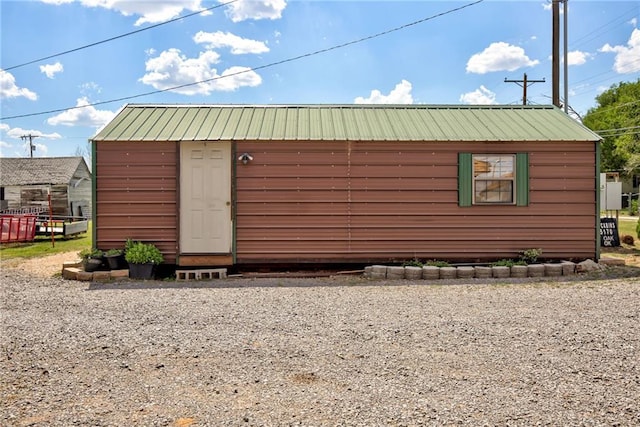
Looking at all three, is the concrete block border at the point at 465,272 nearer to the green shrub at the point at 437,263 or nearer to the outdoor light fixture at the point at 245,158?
the green shrub at the point at 437,263

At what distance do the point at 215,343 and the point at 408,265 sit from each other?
190 inches

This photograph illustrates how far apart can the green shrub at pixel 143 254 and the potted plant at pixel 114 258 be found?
0.60ft

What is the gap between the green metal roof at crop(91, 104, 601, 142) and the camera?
864 centimetres

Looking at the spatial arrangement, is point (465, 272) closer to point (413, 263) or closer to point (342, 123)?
point (413, 263)

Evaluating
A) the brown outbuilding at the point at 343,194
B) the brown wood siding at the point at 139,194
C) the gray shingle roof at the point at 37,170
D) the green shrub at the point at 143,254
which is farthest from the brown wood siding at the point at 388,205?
the gray shingle roof at the point at 37,170

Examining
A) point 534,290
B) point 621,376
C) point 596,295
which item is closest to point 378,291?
point 534,290

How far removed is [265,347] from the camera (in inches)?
170

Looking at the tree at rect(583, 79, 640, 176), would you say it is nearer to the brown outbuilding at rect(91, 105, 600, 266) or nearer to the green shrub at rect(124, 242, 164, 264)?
the brown outbuilding at rect(91, 105, 600, 266)

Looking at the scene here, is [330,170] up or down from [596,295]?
up

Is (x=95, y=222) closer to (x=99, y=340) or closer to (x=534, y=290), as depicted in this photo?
(x=99, y=340)

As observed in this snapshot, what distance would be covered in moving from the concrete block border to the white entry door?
2638 mm

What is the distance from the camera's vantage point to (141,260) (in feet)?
26.6

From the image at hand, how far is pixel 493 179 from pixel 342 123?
2.94m

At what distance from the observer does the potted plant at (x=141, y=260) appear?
319 inches
